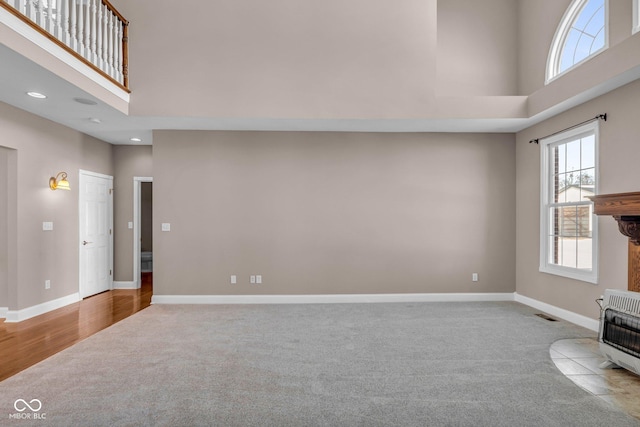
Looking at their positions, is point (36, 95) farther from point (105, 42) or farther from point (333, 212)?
point (333, 212)

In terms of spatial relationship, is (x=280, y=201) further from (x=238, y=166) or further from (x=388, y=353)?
(x=388, y=353)

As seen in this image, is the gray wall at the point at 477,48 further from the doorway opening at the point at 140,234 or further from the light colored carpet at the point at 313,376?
the doorway opening at the point at 140,234

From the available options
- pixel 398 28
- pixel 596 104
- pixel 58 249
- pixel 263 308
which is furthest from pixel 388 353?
pixel 58 249

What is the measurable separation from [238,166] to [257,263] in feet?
5.05

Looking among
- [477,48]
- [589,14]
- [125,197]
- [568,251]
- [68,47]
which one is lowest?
[568,251]

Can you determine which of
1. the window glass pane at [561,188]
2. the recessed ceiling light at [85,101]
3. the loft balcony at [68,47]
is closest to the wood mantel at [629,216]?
the window glass pane at [561,188]

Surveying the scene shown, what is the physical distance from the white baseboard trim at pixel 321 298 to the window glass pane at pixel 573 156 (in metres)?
2.18

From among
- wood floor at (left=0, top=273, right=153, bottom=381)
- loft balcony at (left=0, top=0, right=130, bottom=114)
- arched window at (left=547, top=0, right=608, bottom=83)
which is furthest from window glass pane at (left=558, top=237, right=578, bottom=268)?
loft balcony at (left=0, top=0, right=130, bottom=114)

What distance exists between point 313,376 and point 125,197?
534cm

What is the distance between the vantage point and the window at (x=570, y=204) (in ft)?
13.6

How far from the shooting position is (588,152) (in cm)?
419

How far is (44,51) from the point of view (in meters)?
3.17

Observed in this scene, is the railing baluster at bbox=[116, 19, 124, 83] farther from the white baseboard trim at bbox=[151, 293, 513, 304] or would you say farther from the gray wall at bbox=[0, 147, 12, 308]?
the white baseboard trim at bbox=[151, 293, 513, 304]

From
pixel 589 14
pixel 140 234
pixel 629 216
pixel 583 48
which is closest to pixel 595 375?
pixel 629 216
